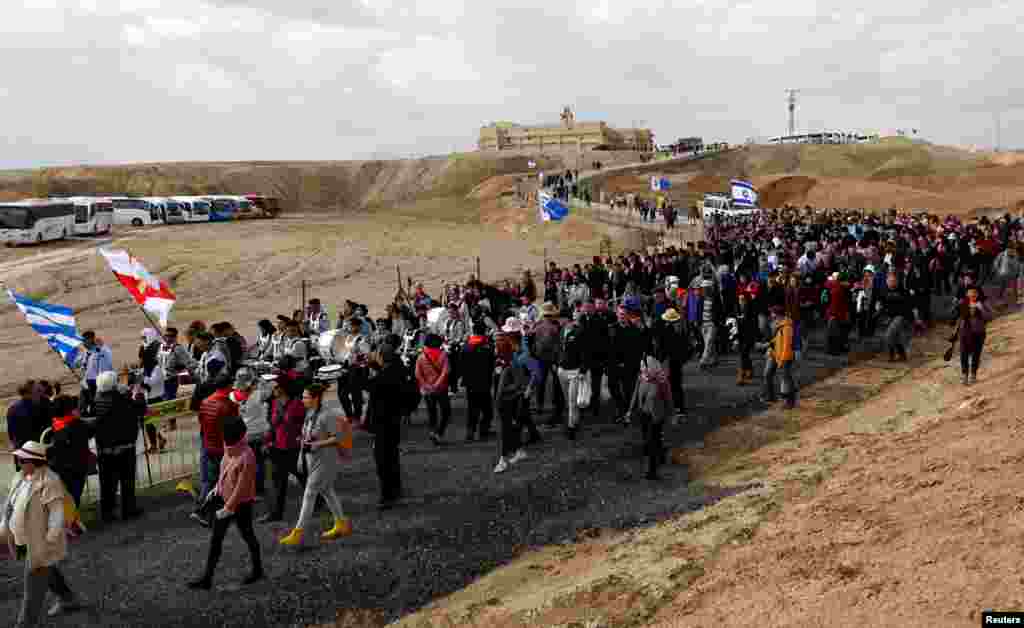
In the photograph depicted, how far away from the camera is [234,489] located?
23.2 feet

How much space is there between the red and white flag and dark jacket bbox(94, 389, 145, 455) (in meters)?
5.78

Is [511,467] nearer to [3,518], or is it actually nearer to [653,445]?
[653,445]

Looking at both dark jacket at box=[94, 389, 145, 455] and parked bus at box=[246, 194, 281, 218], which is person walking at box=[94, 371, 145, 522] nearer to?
dark jacket at box=[94, 389, 145, 455]

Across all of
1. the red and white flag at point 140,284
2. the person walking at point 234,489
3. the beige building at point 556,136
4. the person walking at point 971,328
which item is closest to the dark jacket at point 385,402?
the person walking at point 234,489

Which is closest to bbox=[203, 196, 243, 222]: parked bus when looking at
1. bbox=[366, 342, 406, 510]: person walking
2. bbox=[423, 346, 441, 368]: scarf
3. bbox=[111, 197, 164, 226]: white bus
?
bbox=[111, 197, 164, 226]: white bus

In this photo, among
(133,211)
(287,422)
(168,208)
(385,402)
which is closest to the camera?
(287,422)

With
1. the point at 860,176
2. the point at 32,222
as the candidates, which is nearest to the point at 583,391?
the point at 32,222

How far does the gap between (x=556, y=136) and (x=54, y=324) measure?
110 metres

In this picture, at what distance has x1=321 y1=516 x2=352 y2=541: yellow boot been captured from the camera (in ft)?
27.5

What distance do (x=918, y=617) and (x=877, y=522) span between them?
194cm

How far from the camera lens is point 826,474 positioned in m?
8.94

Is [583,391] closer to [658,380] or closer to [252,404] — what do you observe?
[658,380]

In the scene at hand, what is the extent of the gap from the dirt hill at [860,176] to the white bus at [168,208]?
30018 millimetres

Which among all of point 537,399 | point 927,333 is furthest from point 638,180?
point 537,399
